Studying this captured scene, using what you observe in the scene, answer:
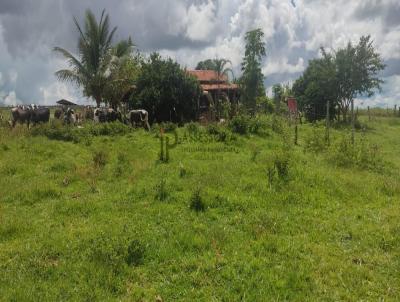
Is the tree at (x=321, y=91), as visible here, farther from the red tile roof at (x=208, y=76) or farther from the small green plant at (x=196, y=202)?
the small green plant at (x=196, y=202)

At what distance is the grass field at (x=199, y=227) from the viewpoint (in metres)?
4.56

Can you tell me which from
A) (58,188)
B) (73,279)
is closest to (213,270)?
(73,279)

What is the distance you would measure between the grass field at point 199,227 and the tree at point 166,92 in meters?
8.84

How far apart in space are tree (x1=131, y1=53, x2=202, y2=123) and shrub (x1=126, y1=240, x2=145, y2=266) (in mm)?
14775

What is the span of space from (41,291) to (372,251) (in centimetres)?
428

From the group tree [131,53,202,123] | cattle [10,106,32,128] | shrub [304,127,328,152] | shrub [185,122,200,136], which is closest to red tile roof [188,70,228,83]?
tree [131,53,202,123]

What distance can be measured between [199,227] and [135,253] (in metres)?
1.28

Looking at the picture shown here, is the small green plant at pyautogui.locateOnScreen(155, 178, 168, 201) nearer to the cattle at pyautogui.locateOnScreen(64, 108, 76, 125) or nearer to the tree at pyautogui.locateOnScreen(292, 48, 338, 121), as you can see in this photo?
the cattle at pyautogui.locateOnScreen(64, 108, 76, 125)

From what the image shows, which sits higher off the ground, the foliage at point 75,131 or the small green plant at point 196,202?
the foliage at point 75,131

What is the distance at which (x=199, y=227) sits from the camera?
6117 millimetres

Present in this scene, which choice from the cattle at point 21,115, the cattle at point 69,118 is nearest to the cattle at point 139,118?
the cattle at point 69,118

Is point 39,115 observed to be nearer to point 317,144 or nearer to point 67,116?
point 67,116

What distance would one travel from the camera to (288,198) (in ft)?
25.0

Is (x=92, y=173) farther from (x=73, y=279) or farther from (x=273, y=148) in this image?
(x=273, y=148)
